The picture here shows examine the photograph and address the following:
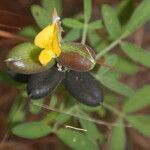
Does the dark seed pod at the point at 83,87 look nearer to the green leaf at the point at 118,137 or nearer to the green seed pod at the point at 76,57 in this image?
the green seed pod at the point at 76,57

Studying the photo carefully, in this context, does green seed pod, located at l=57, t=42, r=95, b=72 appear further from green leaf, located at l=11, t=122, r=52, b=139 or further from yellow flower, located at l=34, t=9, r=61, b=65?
green leaf, located at l=11, t=122, r=52, b=139

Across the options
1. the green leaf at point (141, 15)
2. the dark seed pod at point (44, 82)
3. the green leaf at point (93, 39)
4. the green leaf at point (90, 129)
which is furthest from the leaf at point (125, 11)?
the dark seed pod at point (44, 82)

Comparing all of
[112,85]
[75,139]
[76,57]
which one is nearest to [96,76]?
[112,85]

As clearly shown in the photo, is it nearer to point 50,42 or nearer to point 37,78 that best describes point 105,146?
point 37,78

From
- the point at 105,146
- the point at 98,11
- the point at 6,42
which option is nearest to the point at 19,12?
the point at 6,42

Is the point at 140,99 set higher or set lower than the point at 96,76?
lower

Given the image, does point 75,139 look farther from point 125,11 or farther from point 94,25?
point 125,11
